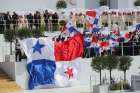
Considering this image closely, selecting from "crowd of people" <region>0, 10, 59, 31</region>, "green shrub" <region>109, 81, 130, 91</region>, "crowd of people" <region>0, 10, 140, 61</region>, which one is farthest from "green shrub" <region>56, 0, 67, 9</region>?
"green shrub" <region>109, 81, 130, 91</region>

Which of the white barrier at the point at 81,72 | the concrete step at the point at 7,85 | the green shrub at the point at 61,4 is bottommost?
the concrete step at the point at 7,85

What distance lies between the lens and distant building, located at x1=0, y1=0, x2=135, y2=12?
47.4 metres

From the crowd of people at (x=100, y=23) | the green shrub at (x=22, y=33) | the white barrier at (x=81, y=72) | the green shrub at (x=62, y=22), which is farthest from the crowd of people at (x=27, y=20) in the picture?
the white barrier at (x=81, y=72)

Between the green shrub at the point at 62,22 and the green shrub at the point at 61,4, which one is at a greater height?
the green shrub at the point at 61,4

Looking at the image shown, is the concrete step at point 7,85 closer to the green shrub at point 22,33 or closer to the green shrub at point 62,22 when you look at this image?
the green shrub at point 22,33

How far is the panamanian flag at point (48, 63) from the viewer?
30.8 meters

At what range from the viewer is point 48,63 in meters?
31.2

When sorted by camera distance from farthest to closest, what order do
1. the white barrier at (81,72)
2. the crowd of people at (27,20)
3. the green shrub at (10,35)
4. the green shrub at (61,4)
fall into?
the green shrub at (61,4) < the crowd of people at (27,20) < the green shrub at (10,35) < the white barrier at (81,72)

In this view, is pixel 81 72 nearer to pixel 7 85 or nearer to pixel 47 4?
pixel 7 85

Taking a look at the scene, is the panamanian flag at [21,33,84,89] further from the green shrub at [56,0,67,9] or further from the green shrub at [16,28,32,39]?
the green shrub at [56,0,67,9]

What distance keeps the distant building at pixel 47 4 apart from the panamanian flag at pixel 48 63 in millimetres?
14907

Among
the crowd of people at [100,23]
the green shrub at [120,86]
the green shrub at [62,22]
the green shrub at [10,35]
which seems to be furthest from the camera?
the green shrub at [62,22]

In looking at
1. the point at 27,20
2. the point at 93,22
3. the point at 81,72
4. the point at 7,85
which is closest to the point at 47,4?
the point at 27,20

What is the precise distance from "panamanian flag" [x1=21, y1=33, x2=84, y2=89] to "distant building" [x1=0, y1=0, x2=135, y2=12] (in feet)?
48.9
